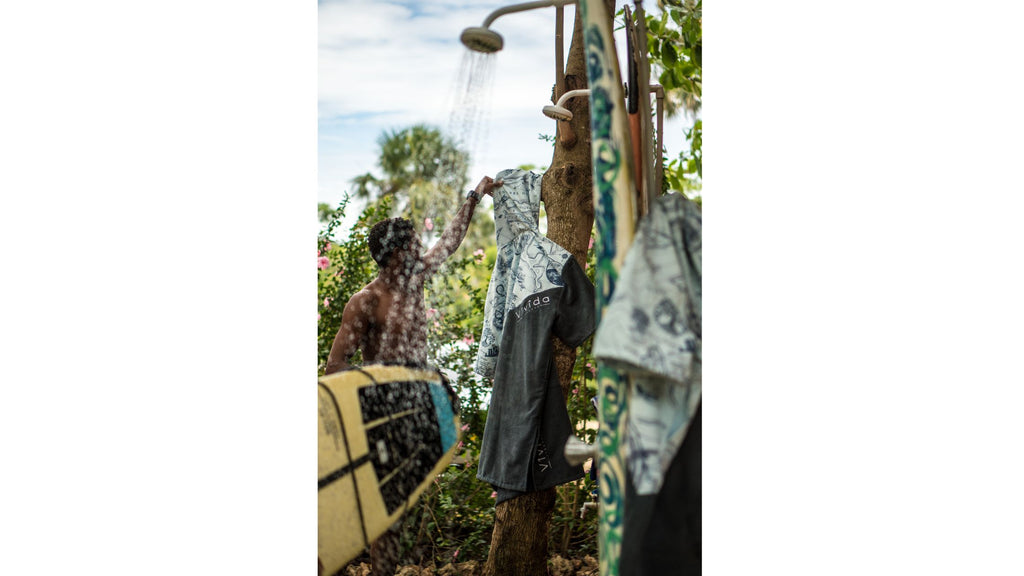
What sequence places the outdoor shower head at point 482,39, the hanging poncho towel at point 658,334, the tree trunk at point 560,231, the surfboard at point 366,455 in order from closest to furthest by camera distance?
the hanging poncho towel at point 658,334, the surfboard at point 366,455, the outdoor shower head at point 482,39, the tree trunk at point 560,231

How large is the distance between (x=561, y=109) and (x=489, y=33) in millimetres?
271

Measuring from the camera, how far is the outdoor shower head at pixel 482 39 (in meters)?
1.91

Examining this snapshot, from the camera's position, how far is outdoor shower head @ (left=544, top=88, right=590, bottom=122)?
6.54ft

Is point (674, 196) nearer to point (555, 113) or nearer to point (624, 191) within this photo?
point (624, 191)

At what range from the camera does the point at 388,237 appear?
204cm

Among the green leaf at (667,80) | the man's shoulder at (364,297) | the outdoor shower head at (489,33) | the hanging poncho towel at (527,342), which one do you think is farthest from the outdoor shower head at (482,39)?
the man's shoulder at (364,297)

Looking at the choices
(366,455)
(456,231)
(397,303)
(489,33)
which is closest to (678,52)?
(489,33)

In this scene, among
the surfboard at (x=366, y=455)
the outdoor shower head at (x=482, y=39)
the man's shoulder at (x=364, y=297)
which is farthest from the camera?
the man's shoulder at (x=364, y=297)

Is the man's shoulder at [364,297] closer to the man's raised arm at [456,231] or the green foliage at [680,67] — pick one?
the man's raised arm at [456,231]

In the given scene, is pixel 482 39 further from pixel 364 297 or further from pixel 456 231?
pixel 364 297

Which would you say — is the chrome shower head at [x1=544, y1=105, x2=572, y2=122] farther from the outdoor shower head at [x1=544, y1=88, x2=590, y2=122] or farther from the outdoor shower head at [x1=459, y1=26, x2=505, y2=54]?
the outdoor shower head at [x1=459, y1=26, x2=505, y2=54]

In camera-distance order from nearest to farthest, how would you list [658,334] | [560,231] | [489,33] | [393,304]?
[658,334] < [489,33] < [393,304] < [560,231]

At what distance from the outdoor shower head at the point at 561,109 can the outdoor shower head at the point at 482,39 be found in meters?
0.20

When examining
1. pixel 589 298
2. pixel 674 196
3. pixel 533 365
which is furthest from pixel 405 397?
pixel 674 196
